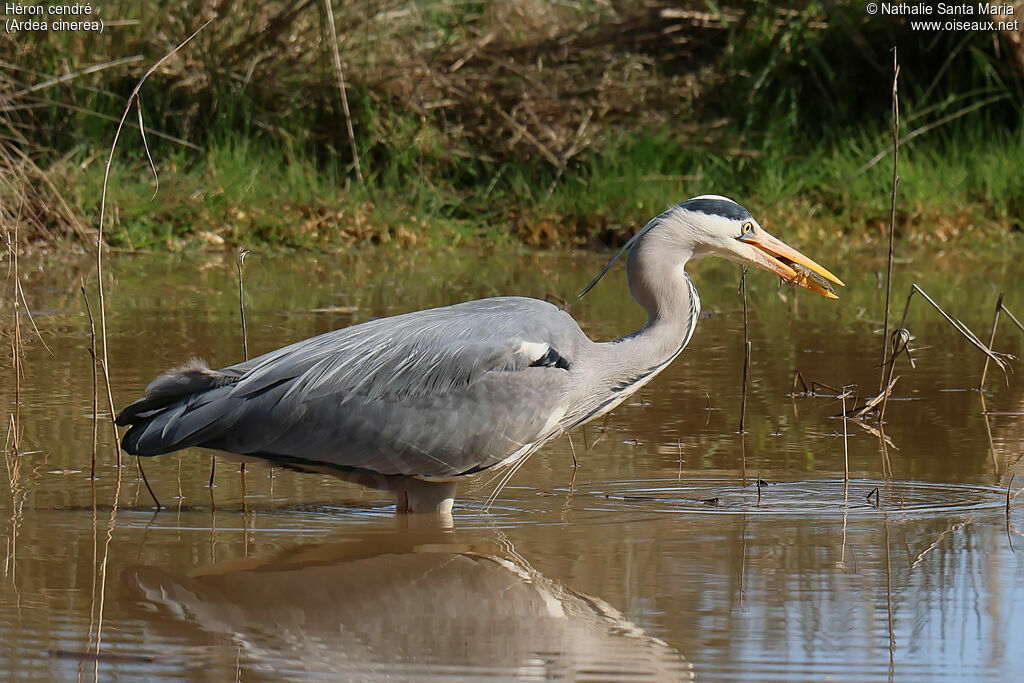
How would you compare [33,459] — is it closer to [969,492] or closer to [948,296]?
[969,492]

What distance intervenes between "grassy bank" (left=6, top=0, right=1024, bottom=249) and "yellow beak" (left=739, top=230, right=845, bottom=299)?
18.2 feet

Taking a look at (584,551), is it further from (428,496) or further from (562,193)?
(562,193)

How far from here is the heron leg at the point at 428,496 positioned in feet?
16.3

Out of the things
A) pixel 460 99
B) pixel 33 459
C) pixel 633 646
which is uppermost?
pixel 460 99

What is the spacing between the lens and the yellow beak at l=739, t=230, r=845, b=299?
544 centimetres

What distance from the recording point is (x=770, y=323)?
335 inches

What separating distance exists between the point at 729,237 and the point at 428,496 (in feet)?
4.62

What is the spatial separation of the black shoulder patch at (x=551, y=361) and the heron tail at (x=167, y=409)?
0.97 m

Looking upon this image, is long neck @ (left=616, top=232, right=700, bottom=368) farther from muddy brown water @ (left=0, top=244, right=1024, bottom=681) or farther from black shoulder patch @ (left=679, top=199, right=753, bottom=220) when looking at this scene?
muddy brown water @ (left=0, top=244, right=1024, bottom=681)

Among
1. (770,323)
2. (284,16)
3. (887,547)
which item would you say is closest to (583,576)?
(887,547)

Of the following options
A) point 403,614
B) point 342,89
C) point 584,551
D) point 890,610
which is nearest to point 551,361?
point 584,551

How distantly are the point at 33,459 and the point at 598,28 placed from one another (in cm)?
870

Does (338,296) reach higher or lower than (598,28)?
lower

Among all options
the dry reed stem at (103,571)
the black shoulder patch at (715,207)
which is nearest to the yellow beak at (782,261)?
the black shoulder patch at (715,207)
